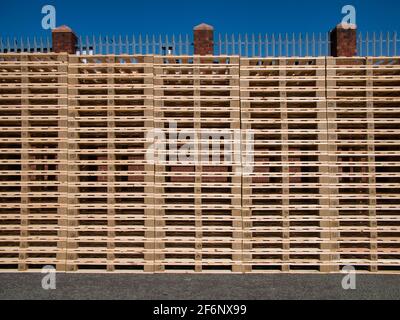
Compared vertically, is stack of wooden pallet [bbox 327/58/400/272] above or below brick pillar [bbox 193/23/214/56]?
below

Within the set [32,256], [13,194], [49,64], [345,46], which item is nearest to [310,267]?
[32,256]

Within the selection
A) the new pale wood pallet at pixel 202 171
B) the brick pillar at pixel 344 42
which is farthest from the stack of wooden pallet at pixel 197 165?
the brick pillar at pixel 344 42

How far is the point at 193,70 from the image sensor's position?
20.8 ft

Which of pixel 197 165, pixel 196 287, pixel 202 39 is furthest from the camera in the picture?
pixel 202 39

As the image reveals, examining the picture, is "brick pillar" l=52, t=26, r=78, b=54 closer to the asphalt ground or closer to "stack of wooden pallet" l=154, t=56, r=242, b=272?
"stack of wooden pallet" l=154, t=56, r=242, b=272

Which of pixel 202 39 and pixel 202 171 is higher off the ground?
pixel 202 39

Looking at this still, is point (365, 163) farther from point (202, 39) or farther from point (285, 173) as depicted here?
point (202, 39)

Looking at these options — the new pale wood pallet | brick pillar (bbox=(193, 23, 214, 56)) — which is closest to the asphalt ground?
the new pale wood pallet

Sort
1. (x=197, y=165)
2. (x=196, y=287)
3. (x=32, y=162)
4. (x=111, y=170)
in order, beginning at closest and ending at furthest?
1. (x=196, y=287)
2. (x=197, y=165)
3. (x=111, y=170)
4. (x=32, y=162)

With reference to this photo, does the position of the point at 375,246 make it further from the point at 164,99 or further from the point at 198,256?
the point at 164,99

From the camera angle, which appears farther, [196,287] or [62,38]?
[62,38]

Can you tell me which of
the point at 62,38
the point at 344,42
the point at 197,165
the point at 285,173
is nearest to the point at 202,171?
the point at 197,165

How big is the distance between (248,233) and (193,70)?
338 centimetres

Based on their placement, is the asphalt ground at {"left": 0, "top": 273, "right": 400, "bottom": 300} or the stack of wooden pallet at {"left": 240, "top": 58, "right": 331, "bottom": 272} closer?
the asphalt ground at {"left": 0, "top": 273, "right": 400, "bottom": 300}
